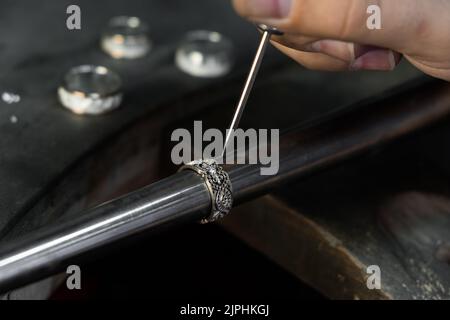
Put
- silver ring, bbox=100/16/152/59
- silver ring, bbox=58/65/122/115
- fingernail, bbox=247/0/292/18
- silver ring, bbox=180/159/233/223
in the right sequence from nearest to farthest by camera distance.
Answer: fingernail, bbox=247/0/292/18 → silver ring, bbox=180/159/233/223 → silver ring, bbox=58/65/122/115 → silver ring, bbox=100/16/152/59

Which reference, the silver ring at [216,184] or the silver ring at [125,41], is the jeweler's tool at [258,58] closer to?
the silver ring at [216,184]

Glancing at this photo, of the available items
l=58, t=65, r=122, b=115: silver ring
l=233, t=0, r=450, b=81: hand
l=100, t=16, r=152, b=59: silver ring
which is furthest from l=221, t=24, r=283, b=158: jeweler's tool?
l=100, t=16, r=152, b=59: silver ring

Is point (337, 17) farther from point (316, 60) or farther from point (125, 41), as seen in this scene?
point (125, 41)

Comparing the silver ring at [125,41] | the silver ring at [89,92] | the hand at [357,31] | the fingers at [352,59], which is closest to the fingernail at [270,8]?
the hand at [357,31]

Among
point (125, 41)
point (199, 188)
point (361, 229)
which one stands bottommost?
point (361, 229)

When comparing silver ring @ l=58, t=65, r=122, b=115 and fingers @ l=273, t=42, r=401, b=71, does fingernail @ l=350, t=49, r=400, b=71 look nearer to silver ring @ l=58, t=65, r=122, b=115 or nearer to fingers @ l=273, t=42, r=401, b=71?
fingers @ l=273, t=42, r=401, b=71

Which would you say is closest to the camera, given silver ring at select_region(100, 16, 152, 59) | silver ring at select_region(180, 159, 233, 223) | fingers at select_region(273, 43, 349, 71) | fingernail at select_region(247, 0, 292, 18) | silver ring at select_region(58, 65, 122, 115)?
fingernail at select_region(247, 0, 292, 18)

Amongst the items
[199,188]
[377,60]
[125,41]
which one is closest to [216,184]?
[199,188]
